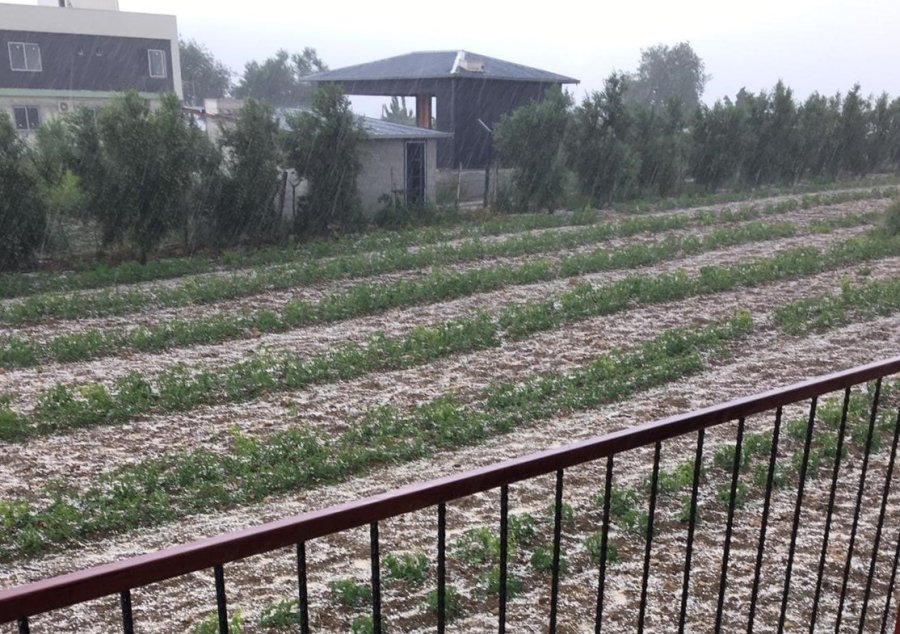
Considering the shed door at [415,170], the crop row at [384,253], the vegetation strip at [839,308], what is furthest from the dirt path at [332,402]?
the shed door at [415,170]

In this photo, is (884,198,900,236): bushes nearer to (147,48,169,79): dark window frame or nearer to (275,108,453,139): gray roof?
(275,108,453,139): gray roof

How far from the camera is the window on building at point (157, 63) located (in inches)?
1394

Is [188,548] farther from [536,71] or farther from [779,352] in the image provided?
[536,71]

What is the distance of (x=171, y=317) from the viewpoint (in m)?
10.2

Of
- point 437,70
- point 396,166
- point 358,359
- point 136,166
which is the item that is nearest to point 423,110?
point 437,70

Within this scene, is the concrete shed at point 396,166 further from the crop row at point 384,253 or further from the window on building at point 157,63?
the window on building at point 157,63

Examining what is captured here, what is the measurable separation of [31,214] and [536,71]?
68.1ft

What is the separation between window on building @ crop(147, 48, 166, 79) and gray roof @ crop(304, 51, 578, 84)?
9.46 metres

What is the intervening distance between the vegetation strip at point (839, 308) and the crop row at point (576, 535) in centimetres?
324

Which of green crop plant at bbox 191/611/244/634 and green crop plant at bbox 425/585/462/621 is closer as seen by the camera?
green crop plant at bbox 191/611/244/634

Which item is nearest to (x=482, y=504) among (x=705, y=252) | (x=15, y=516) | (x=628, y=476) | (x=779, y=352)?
(x=628, y=476)

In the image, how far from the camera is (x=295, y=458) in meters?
5.80

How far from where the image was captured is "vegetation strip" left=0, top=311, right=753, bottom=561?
4.92 metres

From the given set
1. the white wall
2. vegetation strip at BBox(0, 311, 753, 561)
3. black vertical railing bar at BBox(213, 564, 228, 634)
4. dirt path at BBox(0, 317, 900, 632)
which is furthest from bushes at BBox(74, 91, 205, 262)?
the white wall
